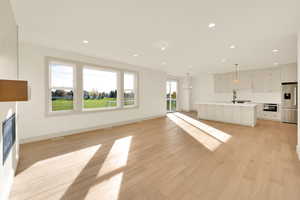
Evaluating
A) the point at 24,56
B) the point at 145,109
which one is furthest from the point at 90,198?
the point at 145,109

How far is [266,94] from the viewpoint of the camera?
22.2ft

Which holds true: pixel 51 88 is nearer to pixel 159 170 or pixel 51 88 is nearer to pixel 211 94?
pixel 159 170

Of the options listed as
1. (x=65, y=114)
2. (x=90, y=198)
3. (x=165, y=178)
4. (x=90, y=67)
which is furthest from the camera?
(x=90, y=67)

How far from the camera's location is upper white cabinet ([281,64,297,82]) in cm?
588

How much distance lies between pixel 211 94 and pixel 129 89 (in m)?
5.83

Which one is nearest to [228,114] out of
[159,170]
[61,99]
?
[159,170]

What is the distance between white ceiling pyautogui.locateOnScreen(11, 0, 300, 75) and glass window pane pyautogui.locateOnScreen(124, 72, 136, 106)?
219 centimetres

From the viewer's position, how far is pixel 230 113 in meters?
5.77

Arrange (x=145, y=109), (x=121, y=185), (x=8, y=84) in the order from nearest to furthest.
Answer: (x=8, y=84) → (x=121, y=185) → (x=145, y=109)

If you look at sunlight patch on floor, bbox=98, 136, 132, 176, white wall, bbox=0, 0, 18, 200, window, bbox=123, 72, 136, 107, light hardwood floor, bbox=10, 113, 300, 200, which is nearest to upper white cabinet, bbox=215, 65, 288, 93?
light hardwood floor, bbox=10, 113, 300, 200

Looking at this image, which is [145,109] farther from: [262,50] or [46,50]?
[262,50]

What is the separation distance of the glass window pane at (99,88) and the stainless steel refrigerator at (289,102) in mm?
7665

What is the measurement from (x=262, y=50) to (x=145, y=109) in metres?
5.08

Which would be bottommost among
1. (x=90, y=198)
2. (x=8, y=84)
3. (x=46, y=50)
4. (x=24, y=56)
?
(x=90, y=198)
